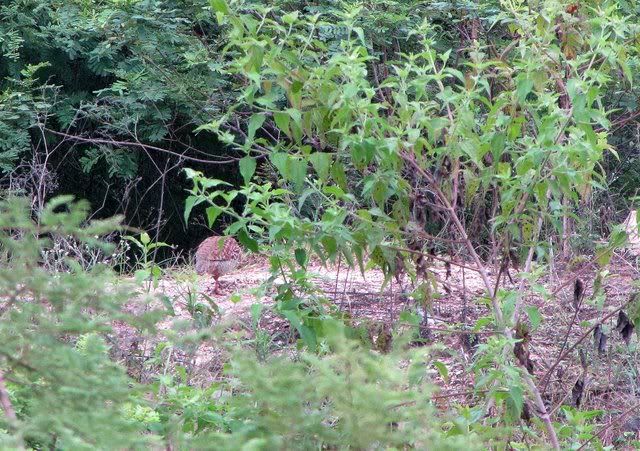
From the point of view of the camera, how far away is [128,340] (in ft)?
18.8

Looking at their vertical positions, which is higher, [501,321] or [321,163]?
[321,163]

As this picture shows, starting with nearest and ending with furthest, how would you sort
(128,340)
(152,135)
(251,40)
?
(251,40), (128,340), (152,135)

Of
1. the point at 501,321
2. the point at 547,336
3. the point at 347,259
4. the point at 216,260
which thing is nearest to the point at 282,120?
the point at 347,259

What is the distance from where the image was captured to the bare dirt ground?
14.7 feet

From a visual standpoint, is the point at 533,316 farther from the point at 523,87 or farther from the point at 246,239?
the point at 246,239

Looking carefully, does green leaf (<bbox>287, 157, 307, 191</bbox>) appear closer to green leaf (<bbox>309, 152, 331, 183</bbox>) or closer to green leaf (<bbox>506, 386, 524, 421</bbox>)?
green leaf (<bbox>309, 152, 331, 183</bbox>)

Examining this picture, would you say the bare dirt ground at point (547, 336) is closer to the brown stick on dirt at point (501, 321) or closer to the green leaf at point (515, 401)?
the brown stick on dirt at point (501, 321)

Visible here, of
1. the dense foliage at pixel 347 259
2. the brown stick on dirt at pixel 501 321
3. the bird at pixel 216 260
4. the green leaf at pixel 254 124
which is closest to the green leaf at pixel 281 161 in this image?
the dense foliage at pixel 347 259

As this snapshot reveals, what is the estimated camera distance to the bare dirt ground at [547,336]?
14.7 feet

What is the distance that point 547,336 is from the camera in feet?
19.3

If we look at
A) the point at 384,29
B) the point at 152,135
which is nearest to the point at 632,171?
the point at 384,29

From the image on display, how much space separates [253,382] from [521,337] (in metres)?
1.82

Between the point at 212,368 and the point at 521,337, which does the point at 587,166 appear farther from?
the point at 212,368

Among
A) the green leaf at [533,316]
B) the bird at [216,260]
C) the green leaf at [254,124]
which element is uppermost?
the green leaf at [254,124]
